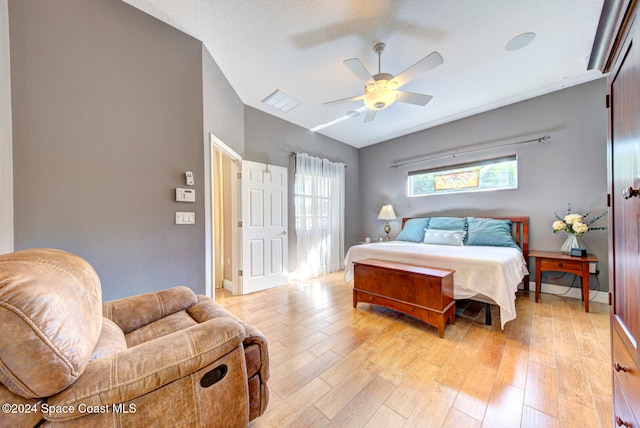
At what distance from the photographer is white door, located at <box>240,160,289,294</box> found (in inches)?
133

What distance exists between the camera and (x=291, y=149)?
4152 mm

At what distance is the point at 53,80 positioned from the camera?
1517mm

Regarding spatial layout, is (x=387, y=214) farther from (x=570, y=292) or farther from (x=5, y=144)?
(x=5, y=144)

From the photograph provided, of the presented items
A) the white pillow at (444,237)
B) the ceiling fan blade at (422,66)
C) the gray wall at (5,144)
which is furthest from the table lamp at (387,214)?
→ the gray wall at (5,144)

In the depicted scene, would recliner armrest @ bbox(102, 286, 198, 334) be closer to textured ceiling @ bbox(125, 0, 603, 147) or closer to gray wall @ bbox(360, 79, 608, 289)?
textured ceiling @ bbox(125, 0, 603, 147)

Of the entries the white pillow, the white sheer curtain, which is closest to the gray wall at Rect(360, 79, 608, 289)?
the white pillow

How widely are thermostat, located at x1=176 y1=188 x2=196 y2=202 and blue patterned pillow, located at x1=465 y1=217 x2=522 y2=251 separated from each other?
3586mm

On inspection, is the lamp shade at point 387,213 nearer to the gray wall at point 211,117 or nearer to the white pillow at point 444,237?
the white pillow at point 444,237

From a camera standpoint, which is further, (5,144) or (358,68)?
(358,68)

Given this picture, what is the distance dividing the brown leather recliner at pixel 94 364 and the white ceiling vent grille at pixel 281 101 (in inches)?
113

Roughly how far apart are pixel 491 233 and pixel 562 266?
0.77 meters

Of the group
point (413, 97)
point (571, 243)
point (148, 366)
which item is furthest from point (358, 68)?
point (571, 243)

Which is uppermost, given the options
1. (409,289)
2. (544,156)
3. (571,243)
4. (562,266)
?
(544,156)

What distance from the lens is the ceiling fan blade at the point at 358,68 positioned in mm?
1981
